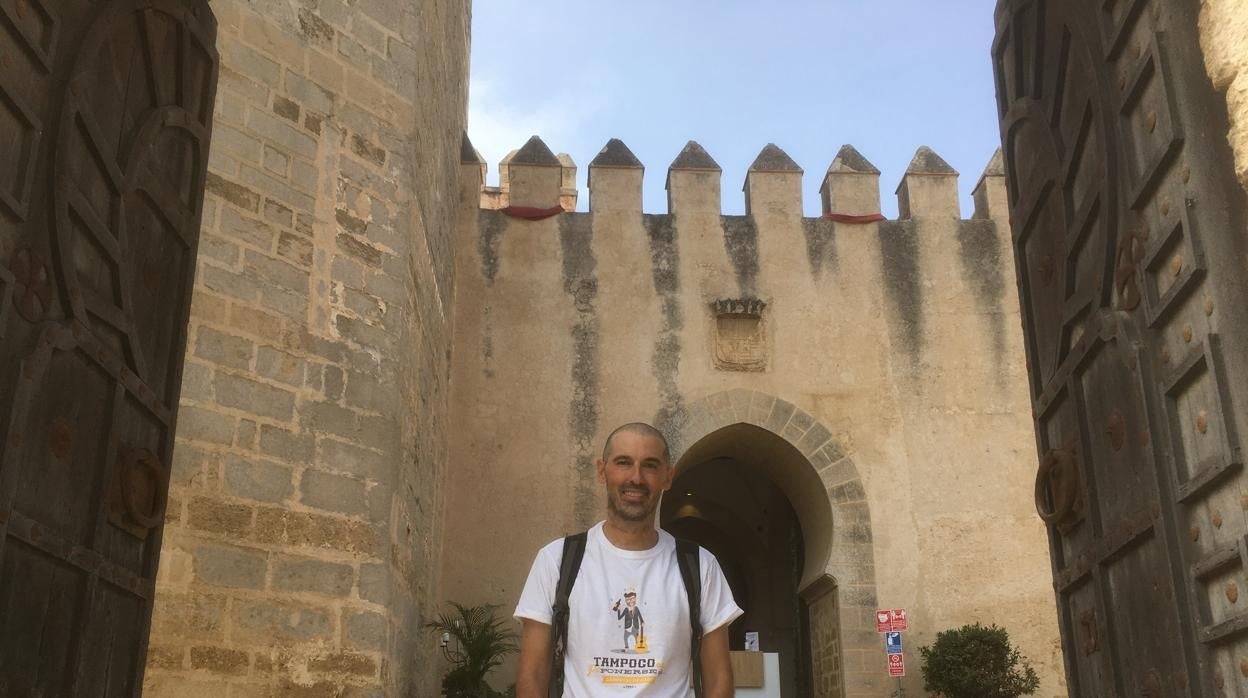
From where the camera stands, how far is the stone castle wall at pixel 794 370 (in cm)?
968

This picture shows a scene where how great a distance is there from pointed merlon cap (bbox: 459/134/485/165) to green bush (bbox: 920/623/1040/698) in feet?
19.6

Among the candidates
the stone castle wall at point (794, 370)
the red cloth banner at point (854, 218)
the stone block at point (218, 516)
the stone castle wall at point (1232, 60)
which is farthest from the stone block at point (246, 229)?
the red cloth banner at point (854, 218)

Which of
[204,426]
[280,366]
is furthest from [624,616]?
[280,366]

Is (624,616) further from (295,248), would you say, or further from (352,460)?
(295,248)

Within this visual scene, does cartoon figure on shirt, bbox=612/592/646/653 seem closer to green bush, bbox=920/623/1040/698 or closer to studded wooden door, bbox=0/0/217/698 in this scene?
studded wooden door, bbox=0/0/217/698

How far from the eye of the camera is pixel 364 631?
558cm

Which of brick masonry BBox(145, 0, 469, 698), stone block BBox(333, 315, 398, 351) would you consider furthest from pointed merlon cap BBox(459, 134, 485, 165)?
stone block BBox(333, 315, 398, 351)

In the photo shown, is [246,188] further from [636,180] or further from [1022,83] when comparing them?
[636,180]

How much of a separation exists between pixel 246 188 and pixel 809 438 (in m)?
5.98

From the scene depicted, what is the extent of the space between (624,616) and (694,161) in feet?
28.8

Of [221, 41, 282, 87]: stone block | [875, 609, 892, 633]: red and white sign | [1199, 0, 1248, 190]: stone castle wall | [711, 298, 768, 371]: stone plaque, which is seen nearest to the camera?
[1199, 0, 1248, 190]: stone castle wall

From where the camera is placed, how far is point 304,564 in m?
5.42

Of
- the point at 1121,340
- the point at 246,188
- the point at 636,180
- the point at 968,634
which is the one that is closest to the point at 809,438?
the point at 968,634

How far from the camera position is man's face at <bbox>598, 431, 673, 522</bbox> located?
2727 mm
